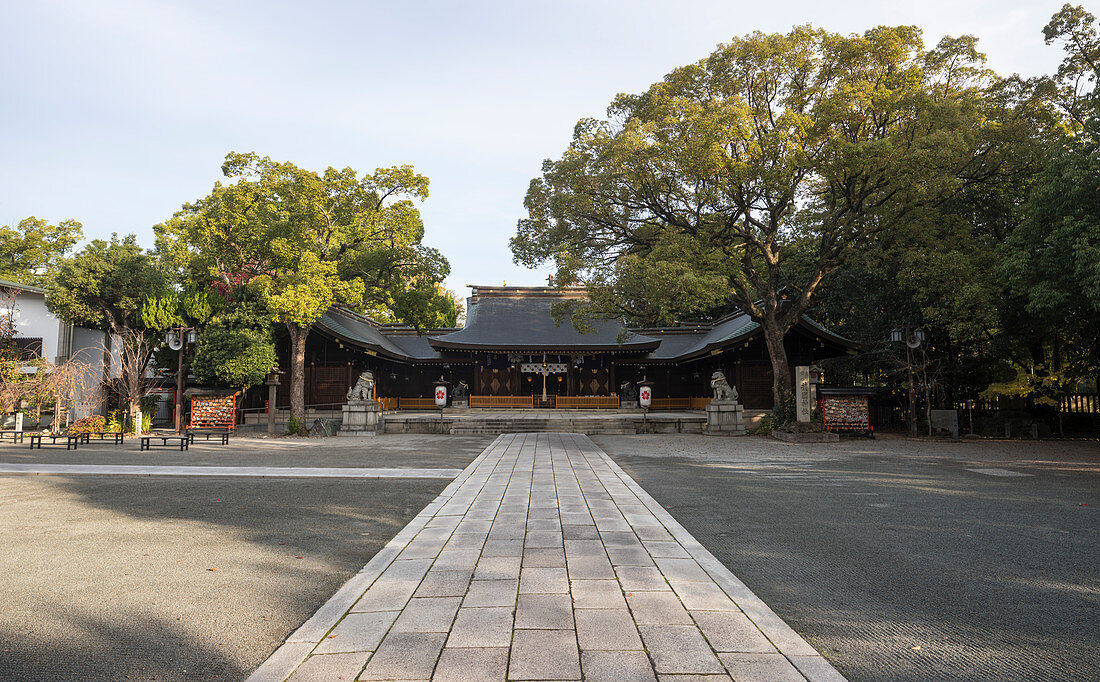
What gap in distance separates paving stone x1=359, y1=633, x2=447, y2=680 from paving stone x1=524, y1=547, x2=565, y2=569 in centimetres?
144

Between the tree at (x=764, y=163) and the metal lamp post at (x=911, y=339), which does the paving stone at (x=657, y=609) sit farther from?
the metal lamp post at (x=911, y=339)

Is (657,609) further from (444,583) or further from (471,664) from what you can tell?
(444,583)

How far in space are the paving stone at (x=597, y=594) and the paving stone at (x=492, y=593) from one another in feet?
1.40

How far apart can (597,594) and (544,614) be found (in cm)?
52

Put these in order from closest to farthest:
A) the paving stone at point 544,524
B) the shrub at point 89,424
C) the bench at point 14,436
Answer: the paving stone at point 544,524
the bench at point 14,436
the shrub at point 89,424

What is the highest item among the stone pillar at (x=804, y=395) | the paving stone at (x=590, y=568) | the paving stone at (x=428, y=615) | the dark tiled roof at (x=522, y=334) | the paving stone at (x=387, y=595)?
the dark tiled roof at (x=522, y=334)

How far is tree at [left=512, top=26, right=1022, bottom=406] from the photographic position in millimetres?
15492

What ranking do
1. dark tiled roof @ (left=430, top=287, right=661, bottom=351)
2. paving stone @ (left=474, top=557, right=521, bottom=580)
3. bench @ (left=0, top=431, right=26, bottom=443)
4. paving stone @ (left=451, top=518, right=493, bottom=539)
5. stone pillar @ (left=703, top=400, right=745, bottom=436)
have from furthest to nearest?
dark tiled roof @ (left=430, top=287, right=661, bottom=351)
stone pillar @ (left=703, top=400, right=745, bottom=436)
bench @ (left=0, top=431, right=26, bottom=443)
paving stone @ (left=451, top=518, right=493, bottom=539)
paving stone @ (left=474, top=557, right=521, bottom=580)

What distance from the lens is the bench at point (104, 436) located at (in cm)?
1549

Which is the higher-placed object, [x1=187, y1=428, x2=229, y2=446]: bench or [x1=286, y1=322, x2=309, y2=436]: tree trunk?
[x1=286, y1=322, x2=309, y2=436]: tree trunk

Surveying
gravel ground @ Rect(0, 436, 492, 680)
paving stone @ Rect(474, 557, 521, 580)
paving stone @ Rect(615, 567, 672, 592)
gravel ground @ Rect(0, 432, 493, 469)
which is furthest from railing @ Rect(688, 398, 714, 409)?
paving stone @ Rect(474, 557, 521, 580)

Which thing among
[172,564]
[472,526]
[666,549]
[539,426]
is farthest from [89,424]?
[666,549]

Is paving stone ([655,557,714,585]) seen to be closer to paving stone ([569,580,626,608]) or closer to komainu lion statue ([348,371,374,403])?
paving stone ([569,580,626,608])

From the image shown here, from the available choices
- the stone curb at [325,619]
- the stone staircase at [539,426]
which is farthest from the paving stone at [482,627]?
the stone staircase at [539,426]
